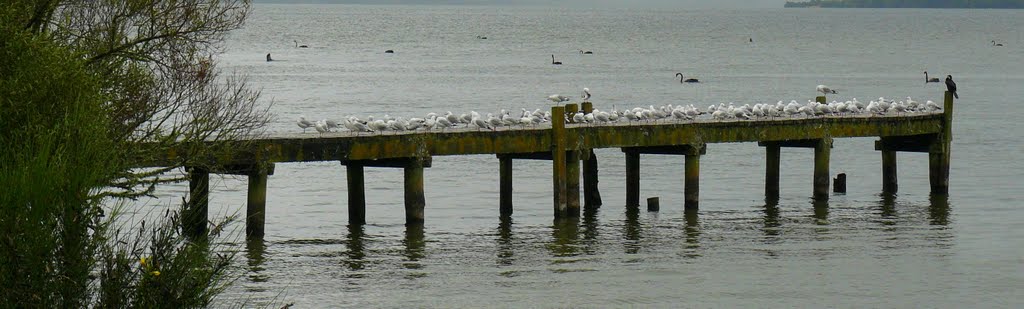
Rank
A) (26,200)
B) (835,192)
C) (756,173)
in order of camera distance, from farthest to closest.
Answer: (756,173) → (835,192) → (26,200)

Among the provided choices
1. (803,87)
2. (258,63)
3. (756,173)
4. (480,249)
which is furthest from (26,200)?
(258,63)

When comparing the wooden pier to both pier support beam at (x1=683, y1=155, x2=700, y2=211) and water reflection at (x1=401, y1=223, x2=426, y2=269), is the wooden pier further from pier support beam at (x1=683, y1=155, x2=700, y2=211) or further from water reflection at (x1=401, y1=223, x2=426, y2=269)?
water reflection at (x1=401, y1=223, x2=426, y2=269)

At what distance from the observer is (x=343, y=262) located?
95.2ft

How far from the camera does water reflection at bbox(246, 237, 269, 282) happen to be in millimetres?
Answer: 27188

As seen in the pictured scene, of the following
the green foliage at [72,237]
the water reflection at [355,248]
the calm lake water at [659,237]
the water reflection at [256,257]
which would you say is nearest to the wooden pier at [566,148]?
the water reflection at [256,257]

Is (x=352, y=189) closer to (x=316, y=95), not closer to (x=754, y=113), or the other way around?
(x=754, y=113)

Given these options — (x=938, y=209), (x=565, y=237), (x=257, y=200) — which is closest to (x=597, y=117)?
(x=565, y=237)

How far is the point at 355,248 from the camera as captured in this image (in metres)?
30.8

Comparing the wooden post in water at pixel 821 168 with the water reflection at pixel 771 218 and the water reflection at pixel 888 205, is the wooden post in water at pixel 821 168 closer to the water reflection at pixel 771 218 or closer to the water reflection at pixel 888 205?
the water reflection at pixel 771 218

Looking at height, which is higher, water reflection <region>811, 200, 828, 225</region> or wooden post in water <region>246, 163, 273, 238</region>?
wooden post in water <region>246, 163, 273, 238</region>

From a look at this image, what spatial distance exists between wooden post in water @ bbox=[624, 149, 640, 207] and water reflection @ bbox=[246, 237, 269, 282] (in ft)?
28.5

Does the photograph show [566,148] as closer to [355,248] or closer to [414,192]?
[414,192]

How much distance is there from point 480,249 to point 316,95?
53.0 m

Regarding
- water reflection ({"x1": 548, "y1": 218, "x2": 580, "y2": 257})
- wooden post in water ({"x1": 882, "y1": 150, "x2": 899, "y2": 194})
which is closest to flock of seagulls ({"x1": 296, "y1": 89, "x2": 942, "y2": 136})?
wooden post in water ({"x1": 882, "y1": 150, "x2": 899, "y2": 194})
